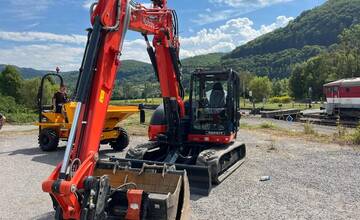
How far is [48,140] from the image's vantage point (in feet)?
45.0

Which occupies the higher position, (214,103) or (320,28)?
(320,28)

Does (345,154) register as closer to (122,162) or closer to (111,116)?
(111,116)

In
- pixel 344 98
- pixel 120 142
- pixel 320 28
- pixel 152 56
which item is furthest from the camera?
pixel 320 28

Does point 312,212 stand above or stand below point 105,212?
below

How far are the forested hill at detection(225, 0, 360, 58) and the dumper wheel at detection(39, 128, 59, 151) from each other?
166752 millimetres

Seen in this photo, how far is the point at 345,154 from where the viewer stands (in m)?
12.4

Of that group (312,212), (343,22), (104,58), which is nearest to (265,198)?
(312,212)

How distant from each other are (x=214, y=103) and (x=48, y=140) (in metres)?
6.60

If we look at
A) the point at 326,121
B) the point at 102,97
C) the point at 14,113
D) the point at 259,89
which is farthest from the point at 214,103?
the point at 259,89

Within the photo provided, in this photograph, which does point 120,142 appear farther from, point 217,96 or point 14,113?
point 14,113

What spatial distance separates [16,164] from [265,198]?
750cm

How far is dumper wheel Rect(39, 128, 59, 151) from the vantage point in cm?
1362

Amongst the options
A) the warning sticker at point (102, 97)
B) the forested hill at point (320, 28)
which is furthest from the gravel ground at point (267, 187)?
the forested hill at point (320, 28)

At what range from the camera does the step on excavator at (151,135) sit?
491cm
